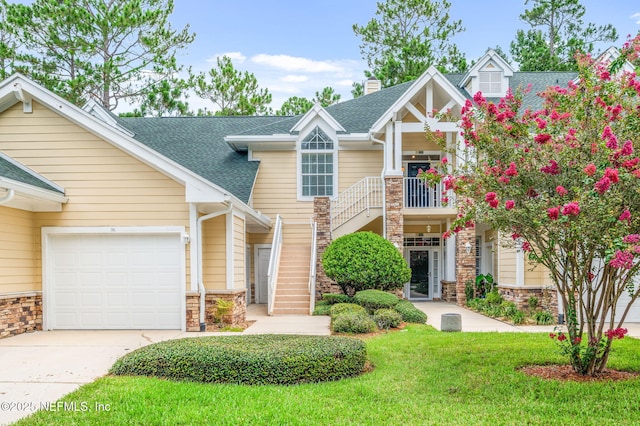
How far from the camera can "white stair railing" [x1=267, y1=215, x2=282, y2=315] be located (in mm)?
13116

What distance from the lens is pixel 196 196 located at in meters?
10.1

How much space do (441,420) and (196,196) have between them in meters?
6.79

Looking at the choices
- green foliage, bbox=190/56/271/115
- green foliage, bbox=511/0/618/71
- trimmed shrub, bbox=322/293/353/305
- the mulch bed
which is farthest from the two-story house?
green foliage, bbox=511/0/618/71

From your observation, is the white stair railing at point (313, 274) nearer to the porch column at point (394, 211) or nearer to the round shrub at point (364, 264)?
the round shrub at point (364, 264)

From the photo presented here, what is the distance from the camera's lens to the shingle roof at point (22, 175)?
9375 millimetres

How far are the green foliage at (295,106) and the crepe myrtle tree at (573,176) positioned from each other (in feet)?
77.9

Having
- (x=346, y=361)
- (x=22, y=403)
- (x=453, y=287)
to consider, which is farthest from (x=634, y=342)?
(x=22, y=403)

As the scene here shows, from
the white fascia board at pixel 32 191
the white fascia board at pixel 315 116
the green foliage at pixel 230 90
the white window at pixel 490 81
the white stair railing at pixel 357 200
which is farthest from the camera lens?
the green foliage at pixel 230 90

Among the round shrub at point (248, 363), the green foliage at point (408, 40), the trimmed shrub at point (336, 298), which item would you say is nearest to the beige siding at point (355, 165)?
the trimmed shrub at point (336, 298)

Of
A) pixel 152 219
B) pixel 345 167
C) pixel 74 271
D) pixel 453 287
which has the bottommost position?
pixel 453 287

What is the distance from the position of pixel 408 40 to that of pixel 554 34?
9625mm

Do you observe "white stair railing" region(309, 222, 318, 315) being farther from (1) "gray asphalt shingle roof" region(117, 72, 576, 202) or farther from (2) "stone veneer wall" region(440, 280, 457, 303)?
(2) "stone veneer wall" region(440, 280, 457, 303)

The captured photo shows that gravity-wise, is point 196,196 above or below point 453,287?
above

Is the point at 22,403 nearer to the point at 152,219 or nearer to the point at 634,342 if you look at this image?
the point at 152,219
